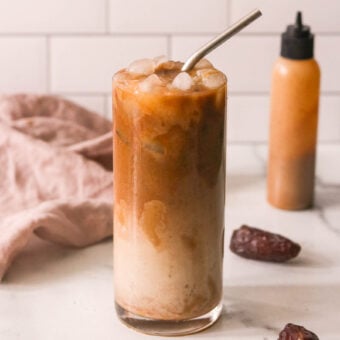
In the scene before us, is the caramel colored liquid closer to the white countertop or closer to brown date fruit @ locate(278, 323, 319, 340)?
the white countertop

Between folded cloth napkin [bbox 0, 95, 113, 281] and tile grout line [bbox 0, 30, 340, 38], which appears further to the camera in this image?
tile grout line [bbox 0, 30, 340, 38]

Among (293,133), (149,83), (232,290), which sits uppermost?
(149,83)

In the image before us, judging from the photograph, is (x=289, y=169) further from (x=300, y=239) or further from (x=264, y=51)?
(x=264, y=51)

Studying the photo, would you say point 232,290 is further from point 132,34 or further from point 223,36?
point 132,34

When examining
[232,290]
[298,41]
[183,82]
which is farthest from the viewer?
[298,41]

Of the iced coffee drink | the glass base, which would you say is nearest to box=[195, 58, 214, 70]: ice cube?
the iced coffee drink

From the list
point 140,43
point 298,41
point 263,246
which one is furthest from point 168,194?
point 140,43
